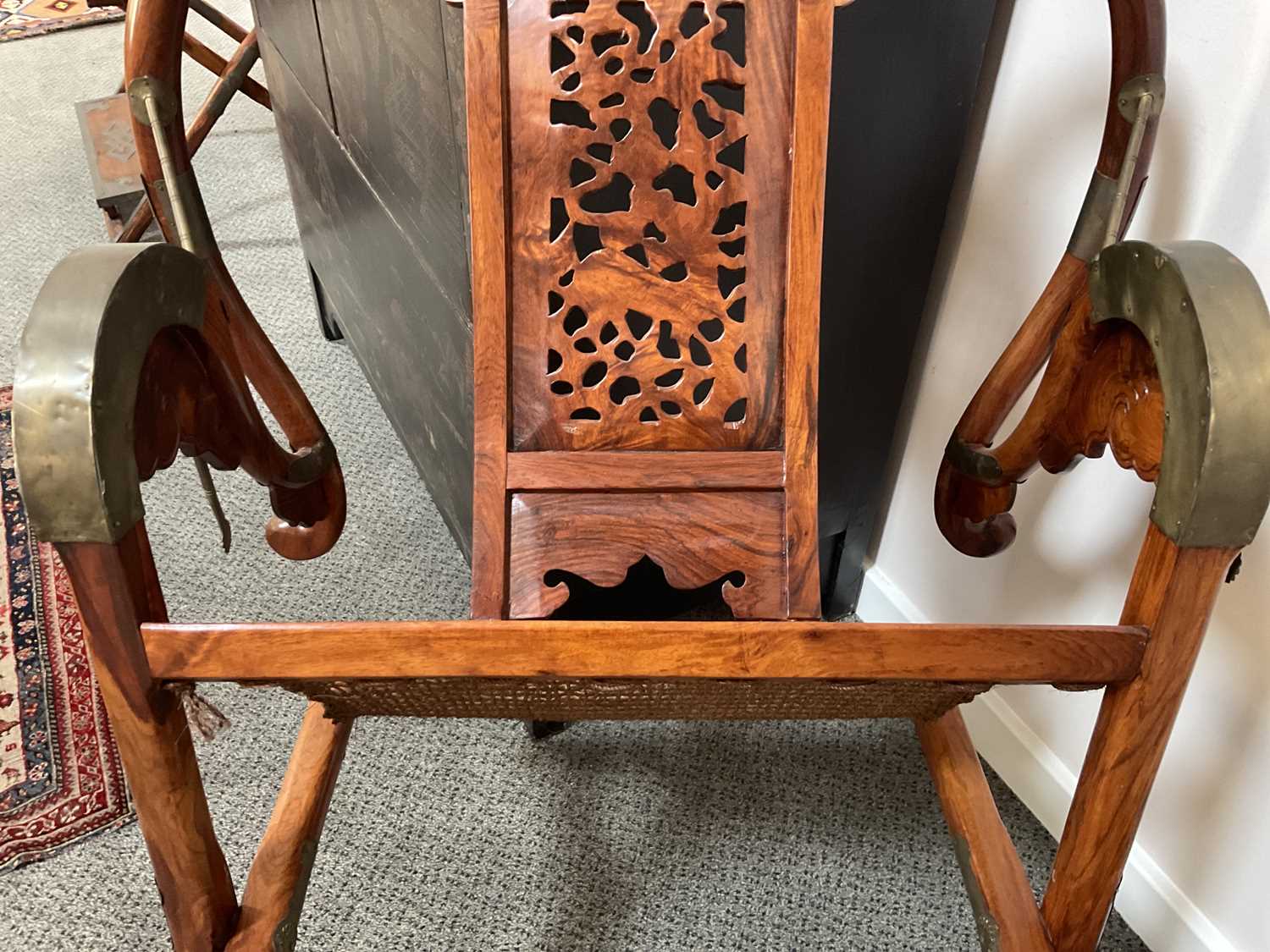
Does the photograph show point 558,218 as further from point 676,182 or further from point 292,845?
point 292,845

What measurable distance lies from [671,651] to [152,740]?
13.2 inches

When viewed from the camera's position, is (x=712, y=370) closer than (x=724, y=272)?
Yes

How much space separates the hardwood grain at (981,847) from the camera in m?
0.77

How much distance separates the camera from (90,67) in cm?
308

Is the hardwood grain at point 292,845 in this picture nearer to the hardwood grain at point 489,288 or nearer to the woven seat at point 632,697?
the woven seat at point 632,697

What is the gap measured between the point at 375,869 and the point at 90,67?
2.87 metres

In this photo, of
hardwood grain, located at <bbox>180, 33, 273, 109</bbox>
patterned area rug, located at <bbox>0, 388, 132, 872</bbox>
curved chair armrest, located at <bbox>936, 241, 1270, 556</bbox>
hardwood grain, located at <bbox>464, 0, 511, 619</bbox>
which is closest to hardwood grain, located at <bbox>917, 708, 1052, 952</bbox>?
curved chair armrest, located at <bbox>936, 241, 1270, 556</bbox>

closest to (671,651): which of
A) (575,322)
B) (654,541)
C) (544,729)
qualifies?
(654,541)

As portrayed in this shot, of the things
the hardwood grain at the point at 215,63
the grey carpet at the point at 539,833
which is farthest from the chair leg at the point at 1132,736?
the hardwood grain at the point at 215,63

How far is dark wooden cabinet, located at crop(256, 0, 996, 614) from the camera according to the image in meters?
0.98

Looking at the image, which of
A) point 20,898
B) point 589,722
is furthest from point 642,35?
point 20,898

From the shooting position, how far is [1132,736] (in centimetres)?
66

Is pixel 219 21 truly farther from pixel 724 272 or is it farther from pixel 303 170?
pixel 724 272

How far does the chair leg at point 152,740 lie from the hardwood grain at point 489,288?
254 mm
